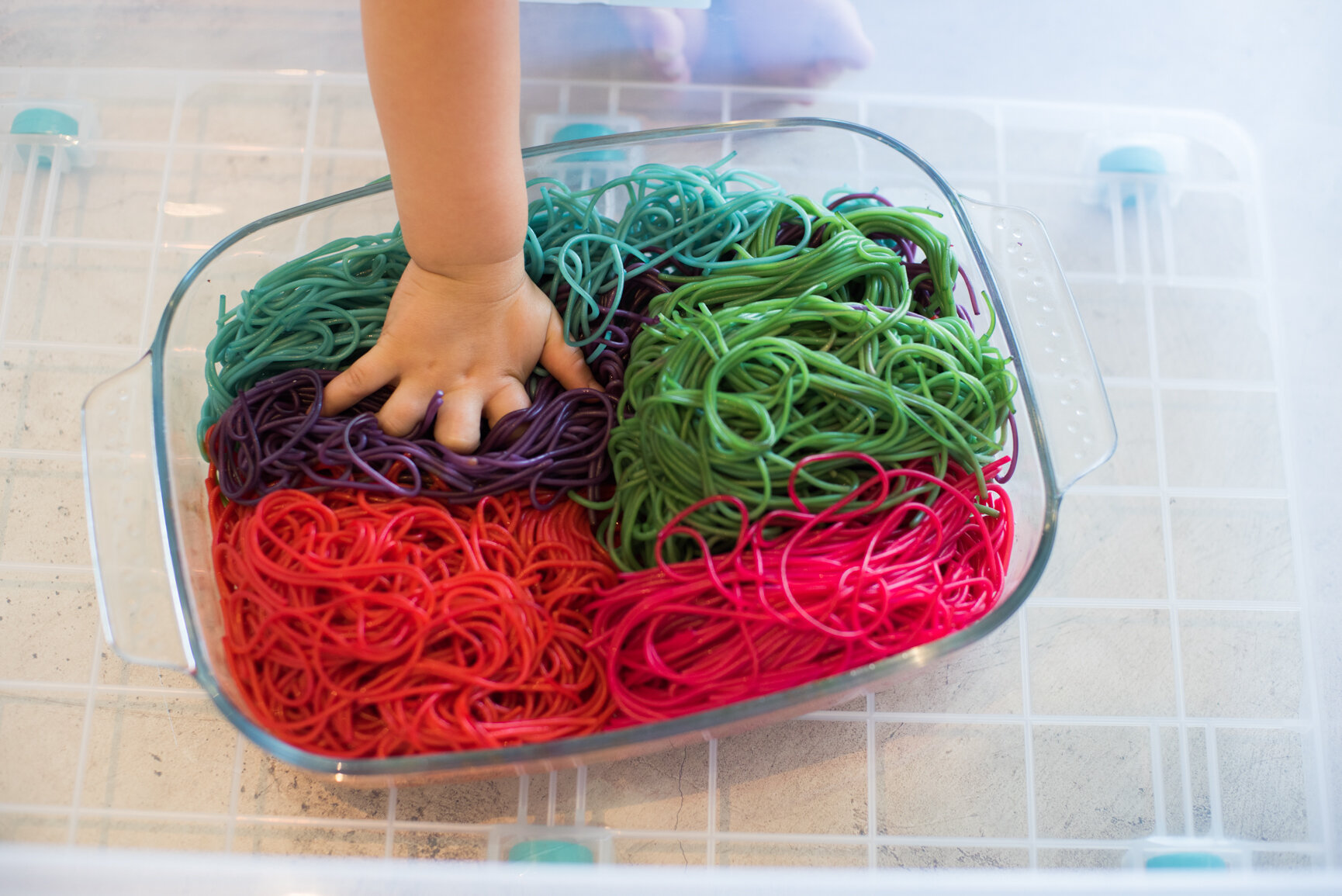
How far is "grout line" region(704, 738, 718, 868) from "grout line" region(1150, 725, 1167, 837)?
35 cm

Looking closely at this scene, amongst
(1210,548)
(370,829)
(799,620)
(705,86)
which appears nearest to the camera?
(799,620)

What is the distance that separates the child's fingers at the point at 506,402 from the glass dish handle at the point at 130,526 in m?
0.23

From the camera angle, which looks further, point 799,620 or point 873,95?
point 873,95

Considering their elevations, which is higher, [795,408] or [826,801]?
[795,408]

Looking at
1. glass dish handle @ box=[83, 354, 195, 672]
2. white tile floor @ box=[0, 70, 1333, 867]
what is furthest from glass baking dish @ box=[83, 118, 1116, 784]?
white tile floor @ box=[0, 70, 1333, 867]

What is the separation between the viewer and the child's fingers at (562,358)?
70 cm

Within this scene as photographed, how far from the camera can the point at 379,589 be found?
0.63 m

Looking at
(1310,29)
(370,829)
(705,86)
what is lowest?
(370,829)

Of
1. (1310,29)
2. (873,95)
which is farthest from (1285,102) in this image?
(873,95)

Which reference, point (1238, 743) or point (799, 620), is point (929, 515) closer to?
point (799, 620)

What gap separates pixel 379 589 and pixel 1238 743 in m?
0.69

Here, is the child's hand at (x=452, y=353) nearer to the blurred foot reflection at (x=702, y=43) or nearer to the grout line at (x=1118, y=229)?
the blurred foot reflection at (x=702, y=43)

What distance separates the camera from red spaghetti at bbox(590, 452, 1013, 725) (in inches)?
24.3

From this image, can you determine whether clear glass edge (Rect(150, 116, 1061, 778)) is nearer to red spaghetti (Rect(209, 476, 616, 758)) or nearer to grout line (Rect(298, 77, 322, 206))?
red spaghetti (Rect(209, 476, 616, 758))
